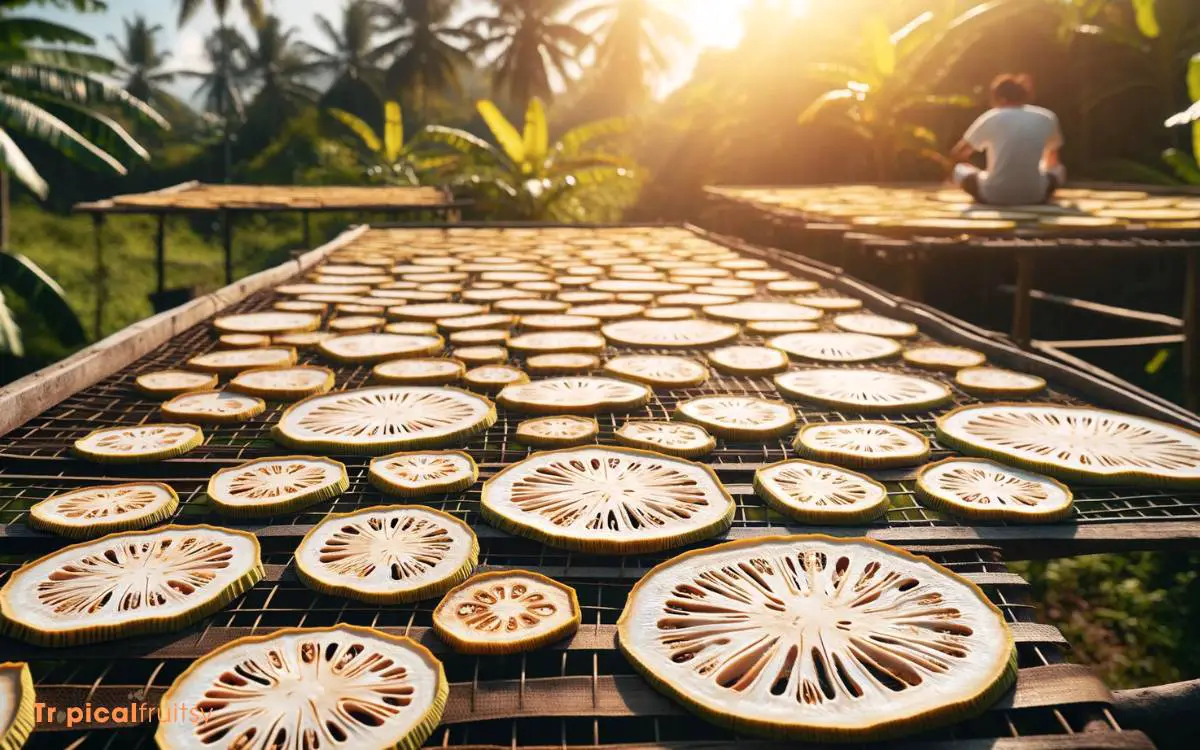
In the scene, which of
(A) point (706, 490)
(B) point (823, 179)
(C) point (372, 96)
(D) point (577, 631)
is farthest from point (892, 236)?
(C) point (372, 96)

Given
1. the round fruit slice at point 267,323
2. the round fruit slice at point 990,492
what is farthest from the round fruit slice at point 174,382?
the round fruit slice at point 990,492

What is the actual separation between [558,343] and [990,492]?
7.41 feet

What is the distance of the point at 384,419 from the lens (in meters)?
2.98

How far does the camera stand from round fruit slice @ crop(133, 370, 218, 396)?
10.7ft

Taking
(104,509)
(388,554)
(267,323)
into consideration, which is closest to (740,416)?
(388,554)

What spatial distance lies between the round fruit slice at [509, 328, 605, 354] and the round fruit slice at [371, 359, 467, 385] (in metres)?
0.41

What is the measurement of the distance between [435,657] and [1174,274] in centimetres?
1158

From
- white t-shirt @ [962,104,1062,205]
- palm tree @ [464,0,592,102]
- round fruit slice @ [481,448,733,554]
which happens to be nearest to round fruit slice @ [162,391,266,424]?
round fruit slice @ [481,448,733,554]

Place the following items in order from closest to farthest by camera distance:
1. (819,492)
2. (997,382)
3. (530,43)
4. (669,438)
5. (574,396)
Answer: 1. (819,492)
2. (669,438)
3. (574,396)
4. (997,382)
5. (530,43)

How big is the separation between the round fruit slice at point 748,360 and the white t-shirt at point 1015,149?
16.7ft

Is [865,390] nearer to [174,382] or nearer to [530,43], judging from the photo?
[174,382]

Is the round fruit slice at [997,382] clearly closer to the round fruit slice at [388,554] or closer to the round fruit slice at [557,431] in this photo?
the round fruit slice at [557,431]

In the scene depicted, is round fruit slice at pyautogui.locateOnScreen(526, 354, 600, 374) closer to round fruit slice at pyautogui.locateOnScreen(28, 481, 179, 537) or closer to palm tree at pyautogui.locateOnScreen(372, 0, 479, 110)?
round fruit slice at pyautogui.locateOnScreen(28, 481, 179, 537)

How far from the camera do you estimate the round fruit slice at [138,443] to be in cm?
257
